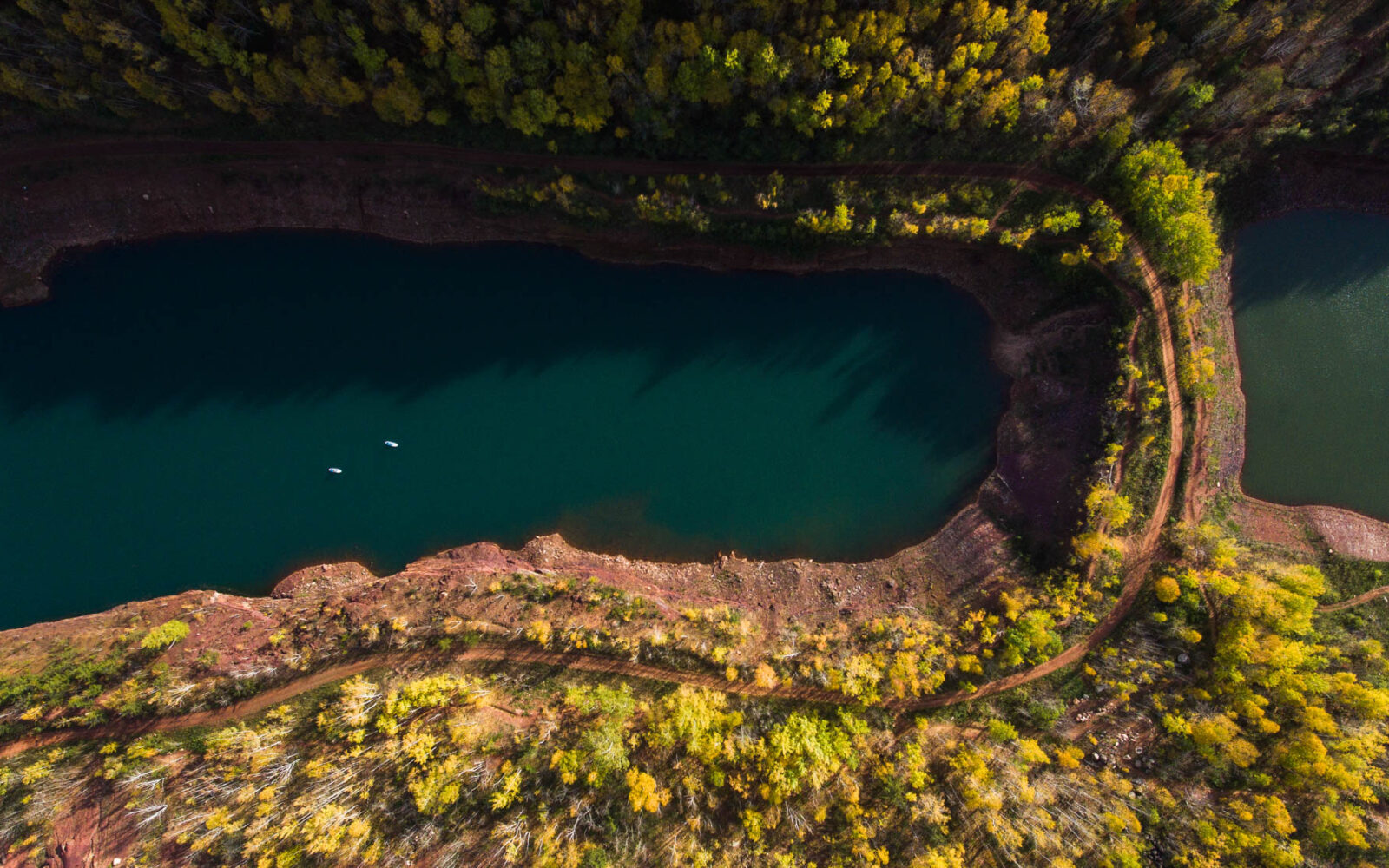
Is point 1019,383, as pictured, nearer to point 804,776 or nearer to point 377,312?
point 804,776

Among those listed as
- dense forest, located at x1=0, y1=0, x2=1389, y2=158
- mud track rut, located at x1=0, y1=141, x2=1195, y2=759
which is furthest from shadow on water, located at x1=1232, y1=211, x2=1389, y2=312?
mud track rut, located at x1=0, y1=141, x2=1195, y2=759

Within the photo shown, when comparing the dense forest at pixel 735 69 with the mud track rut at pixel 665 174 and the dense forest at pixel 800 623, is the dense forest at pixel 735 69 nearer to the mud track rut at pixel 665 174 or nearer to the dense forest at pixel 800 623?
the dense forest at pixel 800 623

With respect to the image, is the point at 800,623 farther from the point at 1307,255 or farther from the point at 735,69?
the point at 1307,255

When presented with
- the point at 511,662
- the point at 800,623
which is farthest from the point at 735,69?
the point at 511,662

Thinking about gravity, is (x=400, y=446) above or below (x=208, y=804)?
above

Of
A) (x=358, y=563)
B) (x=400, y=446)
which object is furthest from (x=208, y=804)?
(x=400, y=446)

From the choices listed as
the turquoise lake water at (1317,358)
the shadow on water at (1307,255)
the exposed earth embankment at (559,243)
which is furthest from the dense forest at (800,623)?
the turquoise lake water at (1317,358)
